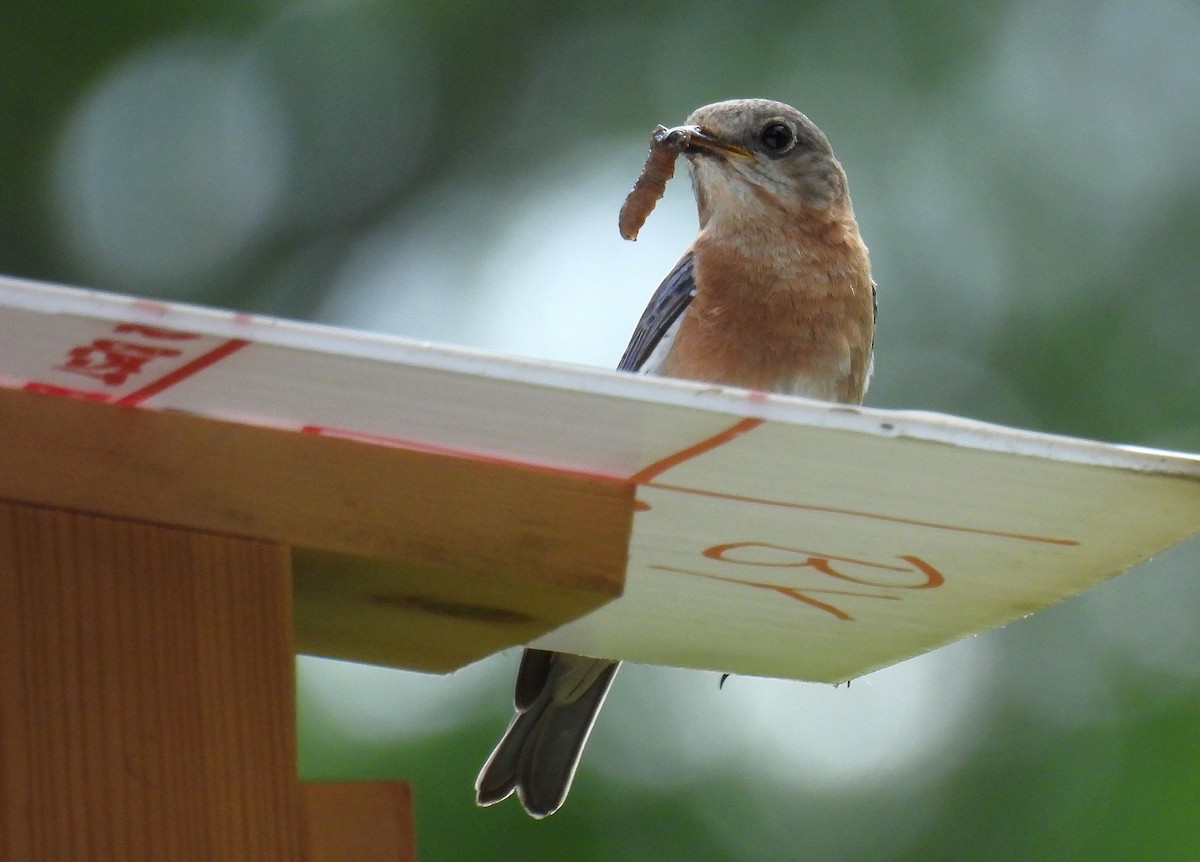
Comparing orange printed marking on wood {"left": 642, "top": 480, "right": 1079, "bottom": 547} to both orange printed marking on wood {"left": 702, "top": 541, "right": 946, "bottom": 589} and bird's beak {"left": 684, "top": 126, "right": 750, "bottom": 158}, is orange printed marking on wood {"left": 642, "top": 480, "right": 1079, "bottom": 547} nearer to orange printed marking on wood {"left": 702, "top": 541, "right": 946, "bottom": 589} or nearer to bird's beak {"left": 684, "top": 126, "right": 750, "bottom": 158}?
orange printed marking on wood {"left": 702, "top": 541, "right": 946, "bottom": 589}

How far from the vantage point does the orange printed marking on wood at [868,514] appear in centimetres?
198

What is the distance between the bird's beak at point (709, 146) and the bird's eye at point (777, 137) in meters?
0.08

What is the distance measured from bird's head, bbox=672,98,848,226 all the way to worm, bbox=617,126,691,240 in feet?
0.29

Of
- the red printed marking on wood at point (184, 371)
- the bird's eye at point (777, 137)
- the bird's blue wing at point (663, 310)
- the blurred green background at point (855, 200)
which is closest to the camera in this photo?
the red printed marking on wood at point (184, 371)

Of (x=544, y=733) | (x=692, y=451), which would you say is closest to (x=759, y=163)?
(x=544, y=733)

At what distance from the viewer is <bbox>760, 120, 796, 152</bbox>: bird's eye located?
3.97m

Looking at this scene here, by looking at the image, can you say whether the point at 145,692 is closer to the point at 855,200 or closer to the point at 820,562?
the point at 820,562

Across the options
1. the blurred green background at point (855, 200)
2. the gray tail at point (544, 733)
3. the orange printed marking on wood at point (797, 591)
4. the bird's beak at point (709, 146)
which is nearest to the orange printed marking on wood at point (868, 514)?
the orange printed marking on wood at point (797, 591)

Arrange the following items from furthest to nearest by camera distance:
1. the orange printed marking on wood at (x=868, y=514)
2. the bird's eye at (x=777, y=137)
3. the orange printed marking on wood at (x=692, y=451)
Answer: the bird's eye at (x=777, y=137) → the orange printed marking on wood at (x=868, y=514) → the orange printed marking on wood at (x=692, y=451)

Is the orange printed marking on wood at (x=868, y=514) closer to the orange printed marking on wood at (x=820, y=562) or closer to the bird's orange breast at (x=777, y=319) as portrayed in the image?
the orange printed marking on wood at (x=820, y=562)

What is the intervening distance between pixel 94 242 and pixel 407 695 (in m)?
2.39

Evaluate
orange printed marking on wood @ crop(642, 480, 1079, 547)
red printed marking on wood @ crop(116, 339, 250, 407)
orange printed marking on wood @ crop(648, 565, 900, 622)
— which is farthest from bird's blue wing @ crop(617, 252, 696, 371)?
red printed marking on wood @ crop(116, 339, 250, 407)

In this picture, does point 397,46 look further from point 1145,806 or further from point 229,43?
point 1145,806

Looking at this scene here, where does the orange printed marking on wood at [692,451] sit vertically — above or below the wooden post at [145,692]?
above
